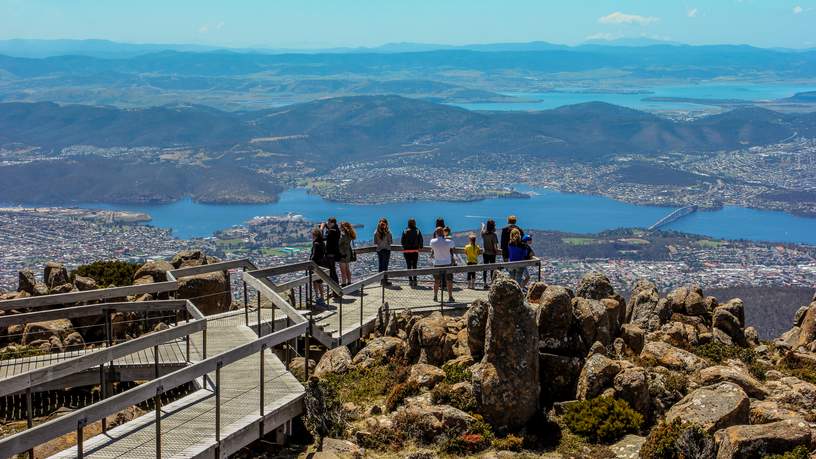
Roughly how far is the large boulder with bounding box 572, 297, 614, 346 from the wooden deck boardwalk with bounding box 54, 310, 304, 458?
5.04 m

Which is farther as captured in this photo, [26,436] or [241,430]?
[241,430]

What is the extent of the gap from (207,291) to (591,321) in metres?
9.84

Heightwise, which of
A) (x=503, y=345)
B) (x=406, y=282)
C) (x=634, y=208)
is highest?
(x=503, y=345)

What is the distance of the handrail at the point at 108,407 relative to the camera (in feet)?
32.7

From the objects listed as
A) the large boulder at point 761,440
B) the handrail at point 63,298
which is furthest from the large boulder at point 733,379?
the handrail at point 63,298

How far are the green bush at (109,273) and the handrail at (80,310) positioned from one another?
7.81 m

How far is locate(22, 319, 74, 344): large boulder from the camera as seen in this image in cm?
1878

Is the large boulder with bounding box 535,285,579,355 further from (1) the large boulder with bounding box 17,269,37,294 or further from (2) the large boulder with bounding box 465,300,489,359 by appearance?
(1) the large boulder with bounding box 17,269,37,294

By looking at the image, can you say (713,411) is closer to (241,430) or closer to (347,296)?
(241,430)

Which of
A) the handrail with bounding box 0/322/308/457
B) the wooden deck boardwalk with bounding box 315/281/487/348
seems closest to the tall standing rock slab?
the handrail with bounding box 0/322/308/457

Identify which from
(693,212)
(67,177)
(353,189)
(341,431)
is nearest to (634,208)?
(693,212)

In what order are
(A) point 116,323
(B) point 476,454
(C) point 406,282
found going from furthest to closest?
1. (C) point 406,282
2. (A) point 116,323
3. (B) point 476,454

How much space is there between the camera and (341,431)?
14.2m

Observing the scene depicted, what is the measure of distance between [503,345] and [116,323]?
8374 mm
